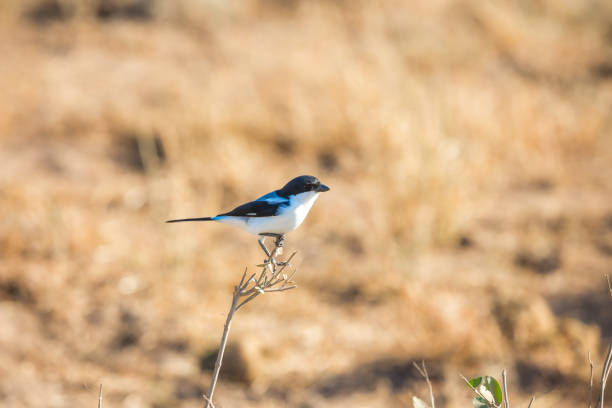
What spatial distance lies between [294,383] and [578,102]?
6.53m

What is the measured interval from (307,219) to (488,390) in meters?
4.55

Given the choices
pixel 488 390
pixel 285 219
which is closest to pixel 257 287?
pixel 285 219

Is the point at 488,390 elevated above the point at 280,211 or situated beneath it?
situated beneath

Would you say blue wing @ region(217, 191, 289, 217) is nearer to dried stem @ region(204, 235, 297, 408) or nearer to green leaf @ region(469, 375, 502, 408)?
dried stem @ region(204, 235, 297, 408)

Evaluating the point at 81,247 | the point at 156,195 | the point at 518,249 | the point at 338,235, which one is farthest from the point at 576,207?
the point at 81,247

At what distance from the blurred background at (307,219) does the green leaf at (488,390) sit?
2504 millimetres

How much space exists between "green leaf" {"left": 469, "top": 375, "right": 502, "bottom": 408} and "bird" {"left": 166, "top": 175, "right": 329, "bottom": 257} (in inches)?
35.6

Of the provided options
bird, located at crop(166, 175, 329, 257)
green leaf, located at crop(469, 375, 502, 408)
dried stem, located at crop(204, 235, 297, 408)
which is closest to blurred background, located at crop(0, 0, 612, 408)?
bird, located at crop(166, 175, 329, 257)

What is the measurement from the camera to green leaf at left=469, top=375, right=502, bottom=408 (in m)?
1.90

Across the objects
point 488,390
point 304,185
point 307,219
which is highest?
point 304,185

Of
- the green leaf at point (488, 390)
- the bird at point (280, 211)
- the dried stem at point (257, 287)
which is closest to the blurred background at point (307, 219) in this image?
the bird at point (280, 211)

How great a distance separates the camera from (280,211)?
96.1 inches

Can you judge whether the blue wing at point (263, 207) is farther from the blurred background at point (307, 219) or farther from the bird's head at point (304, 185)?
the blurred background at point (307, 219)

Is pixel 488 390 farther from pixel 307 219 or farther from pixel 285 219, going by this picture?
pixel 307 219
